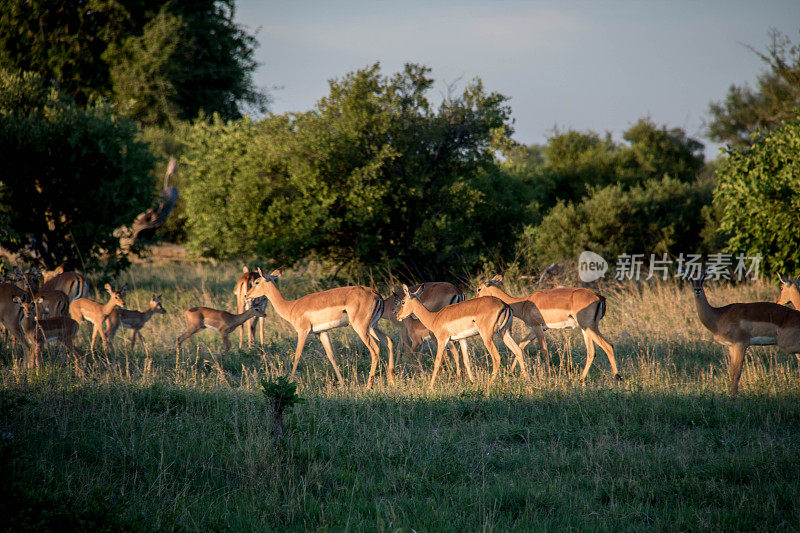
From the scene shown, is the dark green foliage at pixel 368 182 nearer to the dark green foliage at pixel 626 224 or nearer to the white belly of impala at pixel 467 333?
the dark green foliage at pixel 626 224

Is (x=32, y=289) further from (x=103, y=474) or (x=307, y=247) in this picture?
(x=103, y=474)

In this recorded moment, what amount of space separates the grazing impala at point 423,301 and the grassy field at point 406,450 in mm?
502

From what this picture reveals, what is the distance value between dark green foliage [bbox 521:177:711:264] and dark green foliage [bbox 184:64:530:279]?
10.8ft

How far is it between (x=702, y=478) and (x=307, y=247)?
877 centimetres

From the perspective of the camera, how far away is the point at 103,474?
462 centimetres

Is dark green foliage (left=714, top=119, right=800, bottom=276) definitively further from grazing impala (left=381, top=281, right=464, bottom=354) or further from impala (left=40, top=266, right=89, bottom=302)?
impala (left=40, top=266, right=89, bottom=302)

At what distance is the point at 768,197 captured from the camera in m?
11.8

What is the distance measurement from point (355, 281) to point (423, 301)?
3.47 m

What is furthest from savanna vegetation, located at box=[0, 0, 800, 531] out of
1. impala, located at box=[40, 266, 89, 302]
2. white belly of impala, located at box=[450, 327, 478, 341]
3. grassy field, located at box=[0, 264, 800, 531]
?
impala, located at box=[40, 266, 89, 302]

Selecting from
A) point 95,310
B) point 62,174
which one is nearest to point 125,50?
point 62,174

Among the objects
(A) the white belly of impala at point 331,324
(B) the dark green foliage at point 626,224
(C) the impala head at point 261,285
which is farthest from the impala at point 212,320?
(B) the dark green foliage at point 626,224

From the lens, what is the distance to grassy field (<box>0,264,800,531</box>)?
4.05 metres

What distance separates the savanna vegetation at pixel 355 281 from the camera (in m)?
4.36

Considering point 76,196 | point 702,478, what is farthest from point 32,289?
point 702,478
